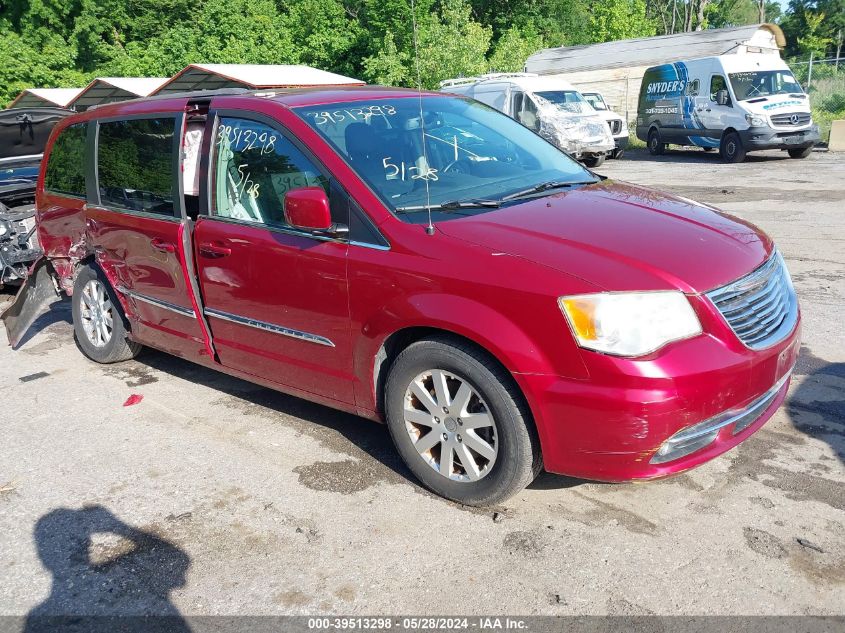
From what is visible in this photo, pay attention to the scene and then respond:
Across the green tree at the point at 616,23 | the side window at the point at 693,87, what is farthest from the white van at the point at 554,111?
the green tree at the point at 616,23

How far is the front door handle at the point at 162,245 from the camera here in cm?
454

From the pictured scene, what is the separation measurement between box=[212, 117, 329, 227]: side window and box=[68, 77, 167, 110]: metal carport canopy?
73.9 feet

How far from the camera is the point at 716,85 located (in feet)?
63.8

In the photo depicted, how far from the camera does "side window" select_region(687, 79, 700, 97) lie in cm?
2008

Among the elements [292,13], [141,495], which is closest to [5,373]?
[141,495]

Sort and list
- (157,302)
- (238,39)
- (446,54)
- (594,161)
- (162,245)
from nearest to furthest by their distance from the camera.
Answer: (162,245)
(157,302)
(594,161)
(446,54)
(238,39)

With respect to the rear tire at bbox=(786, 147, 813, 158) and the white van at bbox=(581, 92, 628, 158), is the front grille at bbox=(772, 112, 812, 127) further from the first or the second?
the white van at bbox=(581, 92, 628, 158)

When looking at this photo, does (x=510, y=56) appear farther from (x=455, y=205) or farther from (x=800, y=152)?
(x=455, y=205)

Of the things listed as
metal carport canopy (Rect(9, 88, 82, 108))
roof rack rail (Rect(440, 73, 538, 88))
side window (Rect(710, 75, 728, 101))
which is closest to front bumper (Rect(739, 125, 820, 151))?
side window (Rect(710, 75, 728, 101))

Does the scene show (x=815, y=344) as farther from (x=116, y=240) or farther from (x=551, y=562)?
(x=116, y=240)

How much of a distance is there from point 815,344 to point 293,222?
375cm

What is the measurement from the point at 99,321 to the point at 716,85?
17707 millimetres

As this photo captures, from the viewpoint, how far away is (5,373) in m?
5.93

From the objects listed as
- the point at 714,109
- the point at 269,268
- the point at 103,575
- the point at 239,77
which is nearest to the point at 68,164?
the point at 269,268
